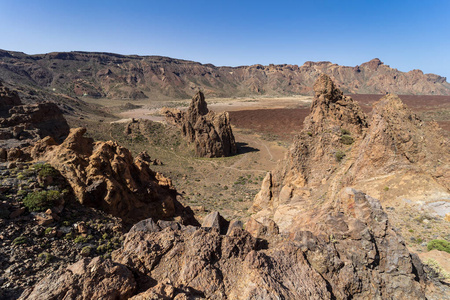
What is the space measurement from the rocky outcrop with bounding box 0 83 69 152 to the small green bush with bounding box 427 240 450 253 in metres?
32.9

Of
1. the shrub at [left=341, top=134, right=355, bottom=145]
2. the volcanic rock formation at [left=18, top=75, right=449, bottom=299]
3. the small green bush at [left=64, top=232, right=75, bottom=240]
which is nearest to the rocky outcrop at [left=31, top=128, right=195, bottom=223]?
the small green bush at [left=64, top=232, right=75, bottom=240]

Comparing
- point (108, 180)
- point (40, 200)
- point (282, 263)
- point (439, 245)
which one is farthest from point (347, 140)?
point (40, 200)

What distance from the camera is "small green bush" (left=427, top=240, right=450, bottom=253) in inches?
331

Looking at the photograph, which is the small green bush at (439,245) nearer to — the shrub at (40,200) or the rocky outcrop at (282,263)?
the rocky outcrop at (282,263)

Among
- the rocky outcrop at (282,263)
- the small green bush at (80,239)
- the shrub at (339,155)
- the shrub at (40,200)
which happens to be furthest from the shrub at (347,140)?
the shrub at (40,200)

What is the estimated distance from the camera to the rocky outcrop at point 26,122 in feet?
84.3

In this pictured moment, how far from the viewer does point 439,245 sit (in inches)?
335

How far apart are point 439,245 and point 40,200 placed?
1696cm

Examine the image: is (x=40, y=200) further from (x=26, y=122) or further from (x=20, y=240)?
(x=26, y=122)

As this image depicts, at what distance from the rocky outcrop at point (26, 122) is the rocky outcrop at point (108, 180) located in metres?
13.0

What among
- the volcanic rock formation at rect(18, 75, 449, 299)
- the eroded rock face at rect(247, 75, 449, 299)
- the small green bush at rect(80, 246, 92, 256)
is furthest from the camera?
the small green bush at rect(80, 246, 92, 256)

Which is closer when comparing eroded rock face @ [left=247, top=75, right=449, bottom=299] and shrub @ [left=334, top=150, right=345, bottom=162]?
eroded rock face @ [left=247, top=75, right=449, bottom=299]

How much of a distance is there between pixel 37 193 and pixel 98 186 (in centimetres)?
283

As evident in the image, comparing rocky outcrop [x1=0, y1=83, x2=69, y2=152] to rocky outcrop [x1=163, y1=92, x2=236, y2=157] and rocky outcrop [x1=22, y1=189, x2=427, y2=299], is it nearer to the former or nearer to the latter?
rocky outcrop [x1=163, y1=92, x2=236, y2=157]
